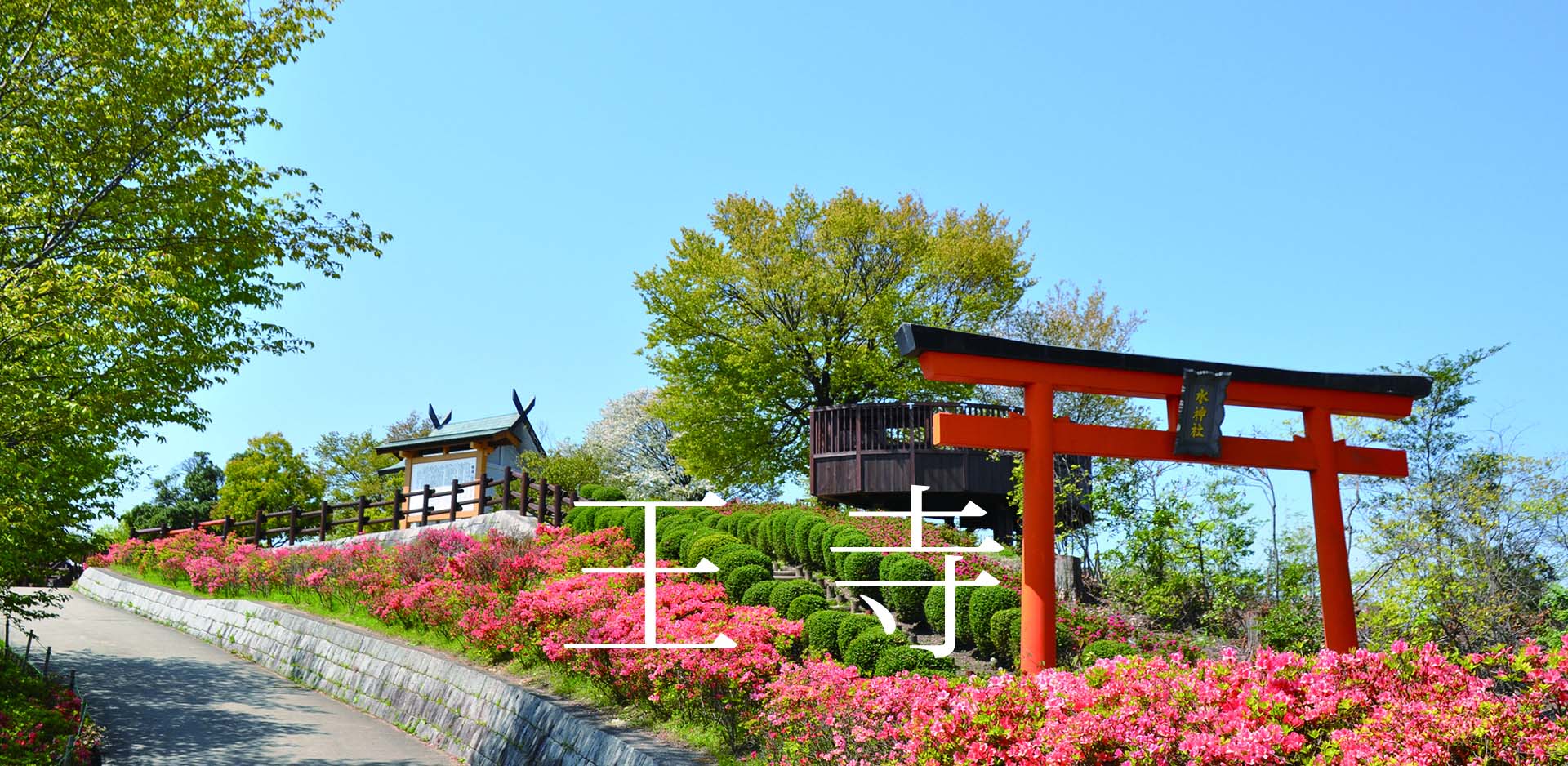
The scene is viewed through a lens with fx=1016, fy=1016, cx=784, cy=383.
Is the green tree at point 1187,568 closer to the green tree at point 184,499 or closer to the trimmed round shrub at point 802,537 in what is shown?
the trimmed round shrub at point 802,537

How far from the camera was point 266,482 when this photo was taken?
115 ft

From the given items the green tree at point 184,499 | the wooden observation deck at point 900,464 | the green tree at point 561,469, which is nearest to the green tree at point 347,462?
the green tree at point 184,499

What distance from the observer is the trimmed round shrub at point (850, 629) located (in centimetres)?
939

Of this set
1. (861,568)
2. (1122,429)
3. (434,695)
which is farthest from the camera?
(861,568)

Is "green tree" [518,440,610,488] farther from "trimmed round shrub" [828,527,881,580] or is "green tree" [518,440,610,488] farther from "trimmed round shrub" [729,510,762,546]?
"trimmed round shrub" [828,527,881,580]

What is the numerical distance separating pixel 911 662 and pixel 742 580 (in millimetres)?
3446

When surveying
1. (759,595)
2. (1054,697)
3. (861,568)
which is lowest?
(1054,697)

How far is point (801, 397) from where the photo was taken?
25.7 m

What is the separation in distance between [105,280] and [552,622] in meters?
→ 5.51

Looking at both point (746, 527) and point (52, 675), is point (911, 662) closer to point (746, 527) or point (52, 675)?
point (746, 527)

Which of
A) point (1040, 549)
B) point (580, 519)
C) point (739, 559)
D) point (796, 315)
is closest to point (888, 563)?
point (739, 559)

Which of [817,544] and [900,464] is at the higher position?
[900,464]

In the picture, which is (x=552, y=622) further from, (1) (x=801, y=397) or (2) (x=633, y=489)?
(2) (x=633, y=489)

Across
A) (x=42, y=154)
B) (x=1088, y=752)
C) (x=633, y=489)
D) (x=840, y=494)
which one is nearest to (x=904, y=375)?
(x=840, y=494)
